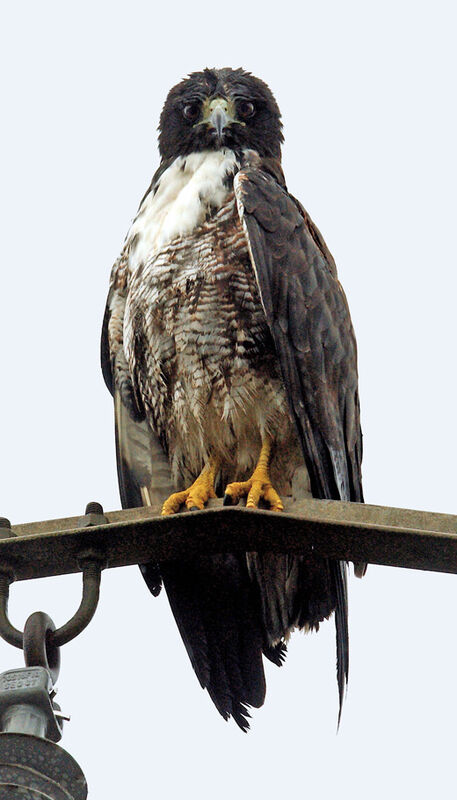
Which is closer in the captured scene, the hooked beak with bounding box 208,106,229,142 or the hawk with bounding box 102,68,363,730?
the hawk with bounding box 102,68,363,730

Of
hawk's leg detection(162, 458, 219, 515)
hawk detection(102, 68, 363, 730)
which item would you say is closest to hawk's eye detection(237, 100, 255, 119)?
hawk detection(102, 68, 363, 730)

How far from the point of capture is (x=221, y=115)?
5.74 meters

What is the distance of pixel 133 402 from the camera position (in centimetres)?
555

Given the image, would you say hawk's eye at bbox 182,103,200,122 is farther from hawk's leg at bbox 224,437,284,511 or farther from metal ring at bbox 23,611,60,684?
metal ring at bbox 23,611,60,684

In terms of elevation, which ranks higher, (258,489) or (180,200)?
(180,200)

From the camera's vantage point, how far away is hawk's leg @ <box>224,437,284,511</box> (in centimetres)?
456

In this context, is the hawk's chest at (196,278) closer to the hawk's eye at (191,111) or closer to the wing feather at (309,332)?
the wing feather at (309,332)

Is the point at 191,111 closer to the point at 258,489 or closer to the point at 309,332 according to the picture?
the point at 309,332

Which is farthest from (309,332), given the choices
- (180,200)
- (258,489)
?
(180,200)

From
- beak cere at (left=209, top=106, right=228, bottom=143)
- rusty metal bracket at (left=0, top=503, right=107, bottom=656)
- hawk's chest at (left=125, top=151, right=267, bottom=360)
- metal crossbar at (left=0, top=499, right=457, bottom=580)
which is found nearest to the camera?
rusty metal bracket at (left=0, top=503, right=107, bottom=656)

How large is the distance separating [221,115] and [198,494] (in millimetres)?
1977

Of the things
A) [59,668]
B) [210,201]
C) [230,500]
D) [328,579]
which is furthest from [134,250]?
[59,668]

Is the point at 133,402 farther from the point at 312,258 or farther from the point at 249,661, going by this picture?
the point at 249,661

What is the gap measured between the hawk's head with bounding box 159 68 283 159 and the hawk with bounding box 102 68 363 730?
2 centimetres
